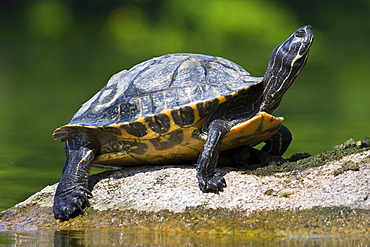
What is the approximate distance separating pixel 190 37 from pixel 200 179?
47.0 ft

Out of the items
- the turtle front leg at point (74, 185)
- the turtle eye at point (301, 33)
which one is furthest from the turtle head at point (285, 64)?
the turtle front leg at point (74, 185)

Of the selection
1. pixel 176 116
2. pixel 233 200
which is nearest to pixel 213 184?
pixel 233 200

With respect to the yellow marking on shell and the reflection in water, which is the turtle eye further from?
the reflection in water

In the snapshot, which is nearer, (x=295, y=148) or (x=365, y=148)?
(x=365, y=148)

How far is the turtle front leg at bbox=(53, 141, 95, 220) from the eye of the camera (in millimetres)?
3701

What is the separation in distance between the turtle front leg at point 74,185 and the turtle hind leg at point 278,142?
1.05 metres

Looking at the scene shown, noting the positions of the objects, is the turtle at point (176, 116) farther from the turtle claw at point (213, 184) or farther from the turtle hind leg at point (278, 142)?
the turtle hind leg at point (278, 142)

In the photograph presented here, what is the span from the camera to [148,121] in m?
3.80

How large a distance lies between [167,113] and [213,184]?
0.49 m

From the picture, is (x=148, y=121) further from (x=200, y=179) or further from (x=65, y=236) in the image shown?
(x=65, y=236)

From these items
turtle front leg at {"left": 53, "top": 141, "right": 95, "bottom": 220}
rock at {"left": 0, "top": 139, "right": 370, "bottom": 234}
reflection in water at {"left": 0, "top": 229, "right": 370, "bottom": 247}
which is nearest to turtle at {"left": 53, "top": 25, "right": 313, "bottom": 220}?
turtle front leg at {"left": 53, "top": 141, "right": 95, "bottom": 220}

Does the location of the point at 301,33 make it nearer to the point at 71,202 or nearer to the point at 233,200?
the point at 233,200

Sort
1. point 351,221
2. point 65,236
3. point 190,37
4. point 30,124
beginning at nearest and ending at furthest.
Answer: point 351,221 → point 65,236 → point 30,124 → point 190,37

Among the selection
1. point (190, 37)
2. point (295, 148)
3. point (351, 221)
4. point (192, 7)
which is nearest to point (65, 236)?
point (351, 221)
